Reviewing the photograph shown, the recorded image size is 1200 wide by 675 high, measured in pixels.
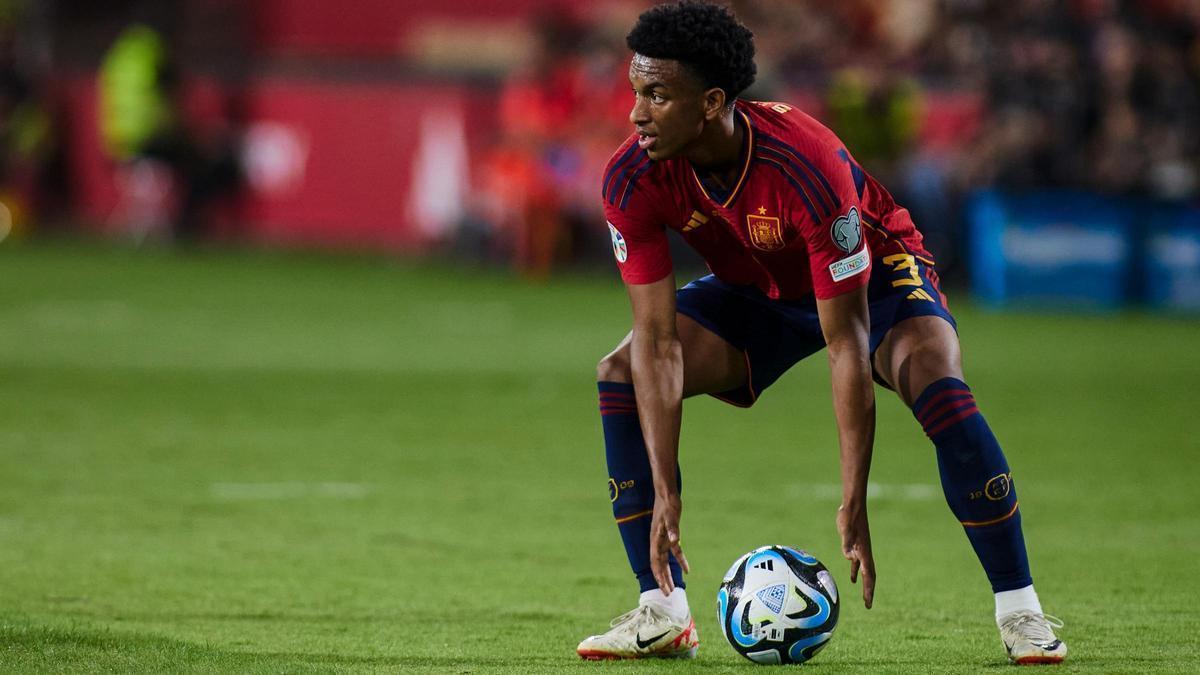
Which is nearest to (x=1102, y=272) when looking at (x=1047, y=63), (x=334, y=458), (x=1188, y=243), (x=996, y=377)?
(x=1188, y=243)

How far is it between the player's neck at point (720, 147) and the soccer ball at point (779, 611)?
1157 mm

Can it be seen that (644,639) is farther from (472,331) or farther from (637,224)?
(472,331)

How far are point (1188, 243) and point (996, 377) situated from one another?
508 cm

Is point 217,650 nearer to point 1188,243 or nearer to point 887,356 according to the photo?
point 887,356

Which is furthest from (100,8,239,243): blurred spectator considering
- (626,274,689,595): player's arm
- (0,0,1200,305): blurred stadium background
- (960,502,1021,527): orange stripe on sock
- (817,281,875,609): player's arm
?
(960,502,1021,527): orange stripe on sock

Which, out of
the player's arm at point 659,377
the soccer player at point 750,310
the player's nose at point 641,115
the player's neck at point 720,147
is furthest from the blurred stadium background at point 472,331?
the player's nose at point 641,115

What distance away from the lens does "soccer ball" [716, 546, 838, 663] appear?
5.13 meters

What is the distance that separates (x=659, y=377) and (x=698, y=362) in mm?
323

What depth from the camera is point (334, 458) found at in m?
9.00

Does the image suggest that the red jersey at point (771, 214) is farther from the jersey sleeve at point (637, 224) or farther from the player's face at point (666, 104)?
the player's face at point (666, 104)

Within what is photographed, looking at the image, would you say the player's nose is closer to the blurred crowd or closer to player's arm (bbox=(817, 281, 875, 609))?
player's arm (bbox=(817, 281, 875, 609))

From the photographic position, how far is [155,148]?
854 inches

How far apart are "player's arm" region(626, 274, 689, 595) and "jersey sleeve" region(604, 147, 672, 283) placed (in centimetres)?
4

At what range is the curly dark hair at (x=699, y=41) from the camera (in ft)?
16.2
